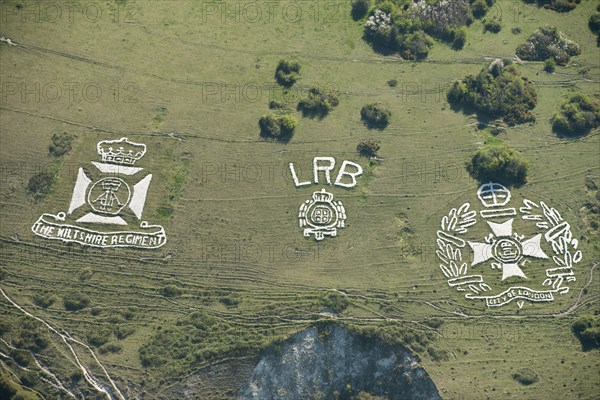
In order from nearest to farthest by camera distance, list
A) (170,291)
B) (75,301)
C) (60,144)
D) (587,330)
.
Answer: (587,330) → (75,301) → (170,291) → (60,144)

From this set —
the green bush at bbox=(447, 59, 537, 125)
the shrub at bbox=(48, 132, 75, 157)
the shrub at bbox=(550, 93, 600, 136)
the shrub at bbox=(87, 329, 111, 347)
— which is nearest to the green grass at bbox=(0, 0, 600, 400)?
the shrub at bbox=(87, 329, 111, 347)

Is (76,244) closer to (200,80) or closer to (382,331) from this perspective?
A: (200,80)

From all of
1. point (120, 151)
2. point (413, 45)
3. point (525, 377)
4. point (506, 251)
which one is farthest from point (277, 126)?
point (525, 377)

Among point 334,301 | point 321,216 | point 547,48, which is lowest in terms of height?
point 334,301

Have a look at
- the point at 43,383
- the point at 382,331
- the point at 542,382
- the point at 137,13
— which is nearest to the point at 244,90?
the point at 137,13

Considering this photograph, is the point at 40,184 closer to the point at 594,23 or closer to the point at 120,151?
the point at 120,151

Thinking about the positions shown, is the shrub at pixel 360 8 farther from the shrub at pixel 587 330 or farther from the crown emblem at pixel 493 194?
the shrub at pixel 587 330

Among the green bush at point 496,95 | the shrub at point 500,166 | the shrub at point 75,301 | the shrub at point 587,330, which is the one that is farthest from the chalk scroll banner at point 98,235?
the shrub at point 587,330
